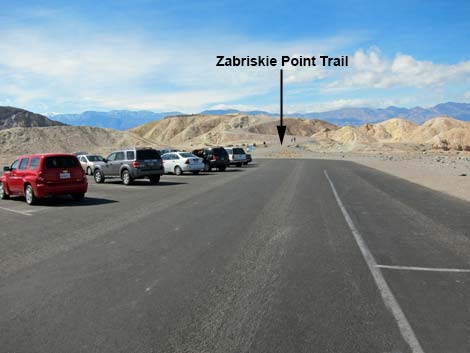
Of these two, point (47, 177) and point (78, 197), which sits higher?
point (47, 177)

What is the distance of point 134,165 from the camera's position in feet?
70.2

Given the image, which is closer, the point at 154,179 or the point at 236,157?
the point at 154,179

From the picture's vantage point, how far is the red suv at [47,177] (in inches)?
557

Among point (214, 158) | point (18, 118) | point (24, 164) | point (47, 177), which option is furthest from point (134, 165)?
point (18, 118)

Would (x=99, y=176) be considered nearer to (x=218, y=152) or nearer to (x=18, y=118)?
(x=218, y=152)

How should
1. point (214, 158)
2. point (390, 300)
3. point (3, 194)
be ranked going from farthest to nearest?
point (214, 158) → point (3, 194) → point (390, 300)

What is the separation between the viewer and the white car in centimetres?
2847

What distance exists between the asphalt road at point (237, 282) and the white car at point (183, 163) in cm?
1677

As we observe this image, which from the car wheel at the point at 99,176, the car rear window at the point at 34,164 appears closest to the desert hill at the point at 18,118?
the car wheel at the point at 99,176

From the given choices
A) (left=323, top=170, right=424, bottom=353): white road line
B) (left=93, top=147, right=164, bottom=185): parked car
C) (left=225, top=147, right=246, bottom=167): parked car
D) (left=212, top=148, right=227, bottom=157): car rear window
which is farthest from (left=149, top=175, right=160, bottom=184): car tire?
(left=225, top=147, right=246, bottom=167): parked car

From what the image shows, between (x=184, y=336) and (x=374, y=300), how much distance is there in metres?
2.27

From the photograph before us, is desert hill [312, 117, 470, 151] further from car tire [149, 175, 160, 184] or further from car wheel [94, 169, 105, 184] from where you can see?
car wheel [94, 169, 105, 184]

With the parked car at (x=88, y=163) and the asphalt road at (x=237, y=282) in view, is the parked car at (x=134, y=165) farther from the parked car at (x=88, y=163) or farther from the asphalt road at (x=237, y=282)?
the asphalt road at (x=237, y=282)

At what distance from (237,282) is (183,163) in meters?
23.0
